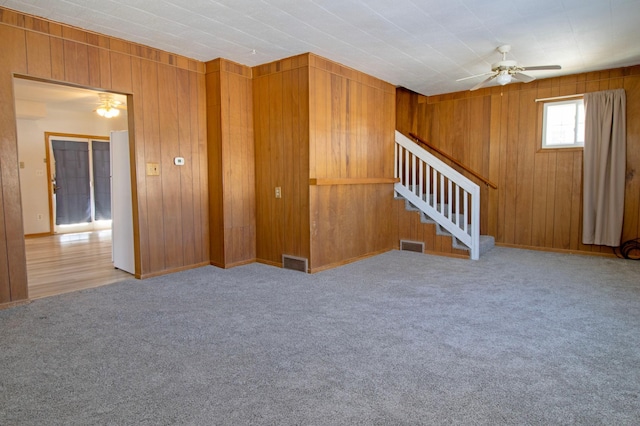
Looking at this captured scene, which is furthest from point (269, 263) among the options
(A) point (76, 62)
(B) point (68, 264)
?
(A) point (76, 62)

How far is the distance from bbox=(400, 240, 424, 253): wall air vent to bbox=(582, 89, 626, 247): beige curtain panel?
2.42 m

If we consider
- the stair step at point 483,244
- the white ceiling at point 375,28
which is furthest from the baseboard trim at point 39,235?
the stair step at point 483,244

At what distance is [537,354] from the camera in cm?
258

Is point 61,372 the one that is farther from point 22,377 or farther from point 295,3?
point 295,3

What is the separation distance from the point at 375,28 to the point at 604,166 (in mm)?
4092

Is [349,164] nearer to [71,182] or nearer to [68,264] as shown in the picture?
[68,264]

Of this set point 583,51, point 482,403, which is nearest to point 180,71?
point 482,403

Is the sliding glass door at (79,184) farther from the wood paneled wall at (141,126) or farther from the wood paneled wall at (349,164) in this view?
the wood paneled wall at (349,164)

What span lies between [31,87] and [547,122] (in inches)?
332

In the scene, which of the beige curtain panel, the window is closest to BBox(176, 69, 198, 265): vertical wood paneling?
the window

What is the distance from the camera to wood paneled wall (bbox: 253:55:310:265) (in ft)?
15.9

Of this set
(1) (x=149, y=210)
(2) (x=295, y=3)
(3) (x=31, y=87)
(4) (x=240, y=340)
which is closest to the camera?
(4) (x=240, y=340)

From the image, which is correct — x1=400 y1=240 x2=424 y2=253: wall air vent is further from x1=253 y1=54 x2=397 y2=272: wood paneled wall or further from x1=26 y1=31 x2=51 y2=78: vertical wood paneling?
x1=26 y1=31 x2=51 y2=78: vertical wood paneling

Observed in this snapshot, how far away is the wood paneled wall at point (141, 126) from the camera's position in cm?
356
